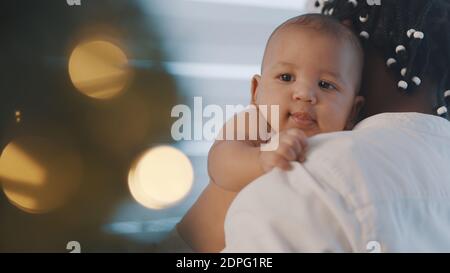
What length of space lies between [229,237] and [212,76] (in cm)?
35

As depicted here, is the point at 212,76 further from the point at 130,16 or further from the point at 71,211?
the point at 71,211

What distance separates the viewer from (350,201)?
0.64m

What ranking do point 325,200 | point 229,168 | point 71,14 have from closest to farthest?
point 325,200, point 229,168, point 71,14

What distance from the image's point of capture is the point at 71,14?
3.15 ft

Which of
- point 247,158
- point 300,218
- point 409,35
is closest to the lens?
point 300,218

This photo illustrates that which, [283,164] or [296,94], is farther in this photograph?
[296,94]

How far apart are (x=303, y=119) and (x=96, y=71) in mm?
343

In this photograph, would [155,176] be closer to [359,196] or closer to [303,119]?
[303,119]

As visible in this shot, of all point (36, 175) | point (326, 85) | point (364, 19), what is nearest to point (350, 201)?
point (326, 85)

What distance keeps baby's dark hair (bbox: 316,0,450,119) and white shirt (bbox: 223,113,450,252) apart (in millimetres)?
216

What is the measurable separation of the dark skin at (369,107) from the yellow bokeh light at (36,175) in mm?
191

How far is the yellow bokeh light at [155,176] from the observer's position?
946 mm

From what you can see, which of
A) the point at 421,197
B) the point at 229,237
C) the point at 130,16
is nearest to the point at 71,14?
the point at 130,16

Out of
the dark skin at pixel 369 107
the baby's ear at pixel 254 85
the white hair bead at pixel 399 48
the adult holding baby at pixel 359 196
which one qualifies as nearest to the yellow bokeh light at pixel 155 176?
the dark skin at pixel 369 107
